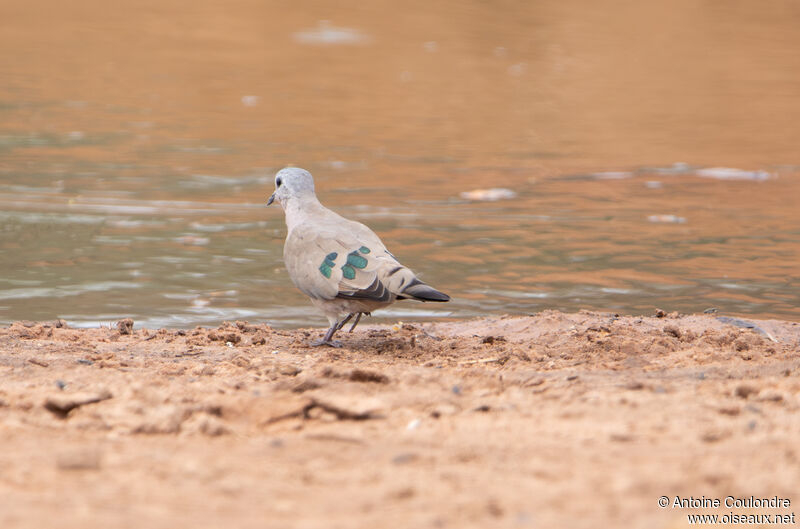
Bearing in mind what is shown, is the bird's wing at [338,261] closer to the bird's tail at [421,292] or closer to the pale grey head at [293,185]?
the bird's tail at [421,292]

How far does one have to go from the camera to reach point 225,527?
90.5 inches

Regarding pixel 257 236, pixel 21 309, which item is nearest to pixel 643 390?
pixel 21 309

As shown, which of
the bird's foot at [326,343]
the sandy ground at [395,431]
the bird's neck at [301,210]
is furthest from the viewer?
the bird's neck at [301,210]

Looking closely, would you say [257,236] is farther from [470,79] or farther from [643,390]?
[470,79]

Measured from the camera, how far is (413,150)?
1184 cm

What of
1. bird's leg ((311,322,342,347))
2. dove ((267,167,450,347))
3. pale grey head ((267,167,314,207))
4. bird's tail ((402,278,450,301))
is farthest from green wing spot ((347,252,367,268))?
pale grey head ((267,167,314,207))

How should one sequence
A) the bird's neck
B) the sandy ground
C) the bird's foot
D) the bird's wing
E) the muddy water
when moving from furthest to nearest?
the muddy water, the bird's neck, the bird's foot, the bird's wing, the sandy ground

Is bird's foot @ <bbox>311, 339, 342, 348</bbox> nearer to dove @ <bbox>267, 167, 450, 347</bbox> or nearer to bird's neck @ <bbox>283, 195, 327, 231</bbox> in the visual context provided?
dove @ <bbox>267, 167, 450, 347</bbox>

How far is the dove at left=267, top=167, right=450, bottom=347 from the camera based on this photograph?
15.4ft

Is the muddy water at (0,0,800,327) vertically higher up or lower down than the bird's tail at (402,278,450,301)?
higher up

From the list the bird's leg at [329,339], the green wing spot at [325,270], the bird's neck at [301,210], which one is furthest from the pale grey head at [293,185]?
the bird's leg at [329,339]

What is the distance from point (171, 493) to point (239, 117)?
11295mm

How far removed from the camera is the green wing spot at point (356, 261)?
4809 millimetres

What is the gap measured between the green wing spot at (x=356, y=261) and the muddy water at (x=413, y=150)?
132 cm
